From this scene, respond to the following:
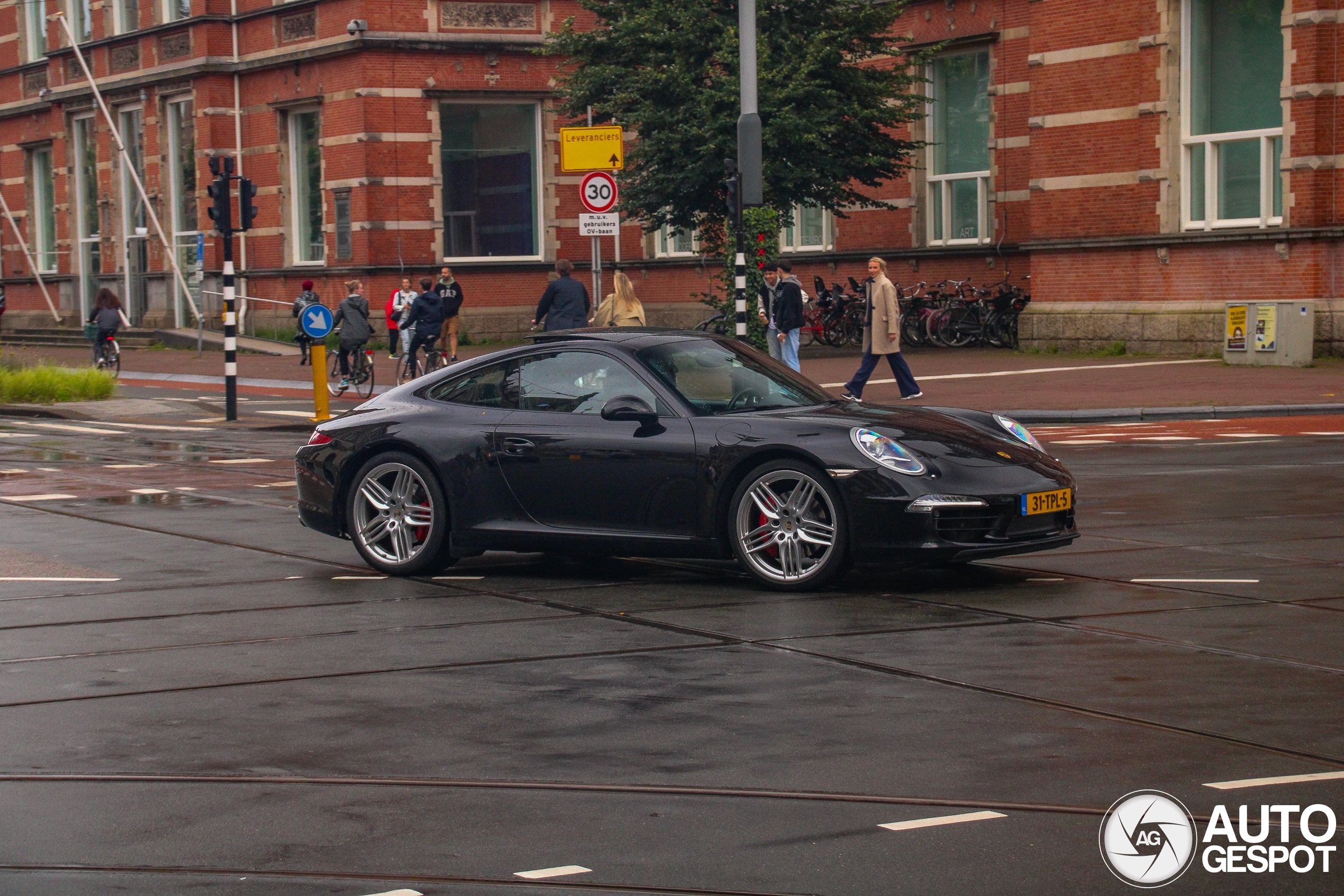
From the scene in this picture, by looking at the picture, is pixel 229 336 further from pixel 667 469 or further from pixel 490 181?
pixel 490 181

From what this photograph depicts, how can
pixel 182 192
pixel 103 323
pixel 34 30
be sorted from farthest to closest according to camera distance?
pixel 34 30, pixel 182 192, pixel 103 323

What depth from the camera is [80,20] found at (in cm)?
4756

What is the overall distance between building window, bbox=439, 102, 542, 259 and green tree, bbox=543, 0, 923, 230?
7577 millimetres

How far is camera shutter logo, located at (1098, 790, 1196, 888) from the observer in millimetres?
4309

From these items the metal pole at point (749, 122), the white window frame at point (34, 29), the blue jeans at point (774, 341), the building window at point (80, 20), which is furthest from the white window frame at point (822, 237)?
the white window frame at point (34, 29)

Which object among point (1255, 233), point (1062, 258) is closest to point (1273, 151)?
point (1255, 233)

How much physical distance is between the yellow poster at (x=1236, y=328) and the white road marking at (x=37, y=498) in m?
16.4

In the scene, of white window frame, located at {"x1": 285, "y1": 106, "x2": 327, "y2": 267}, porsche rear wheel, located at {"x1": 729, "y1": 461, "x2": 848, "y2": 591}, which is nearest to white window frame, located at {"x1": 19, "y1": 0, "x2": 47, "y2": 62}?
white window frame, located at {"x1": 285, "y1": 106, "x2": 327, "y2": 267}

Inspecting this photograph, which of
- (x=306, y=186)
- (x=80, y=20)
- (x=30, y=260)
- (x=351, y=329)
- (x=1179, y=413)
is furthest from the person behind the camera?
(x=30, y=260)

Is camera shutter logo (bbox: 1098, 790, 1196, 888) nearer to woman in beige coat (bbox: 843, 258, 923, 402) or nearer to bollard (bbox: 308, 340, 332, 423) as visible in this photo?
woman in beige coat (bbox: 843, 258, 923, 402)

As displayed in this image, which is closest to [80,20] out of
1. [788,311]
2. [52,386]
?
[52,386]

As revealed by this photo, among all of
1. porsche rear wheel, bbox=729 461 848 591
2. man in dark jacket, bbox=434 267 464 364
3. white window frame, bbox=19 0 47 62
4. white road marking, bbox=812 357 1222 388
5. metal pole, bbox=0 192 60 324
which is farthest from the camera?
white window frame, bbox=19 0 47 62

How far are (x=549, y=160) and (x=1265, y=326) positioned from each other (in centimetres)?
1881

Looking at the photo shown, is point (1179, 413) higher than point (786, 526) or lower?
lower
